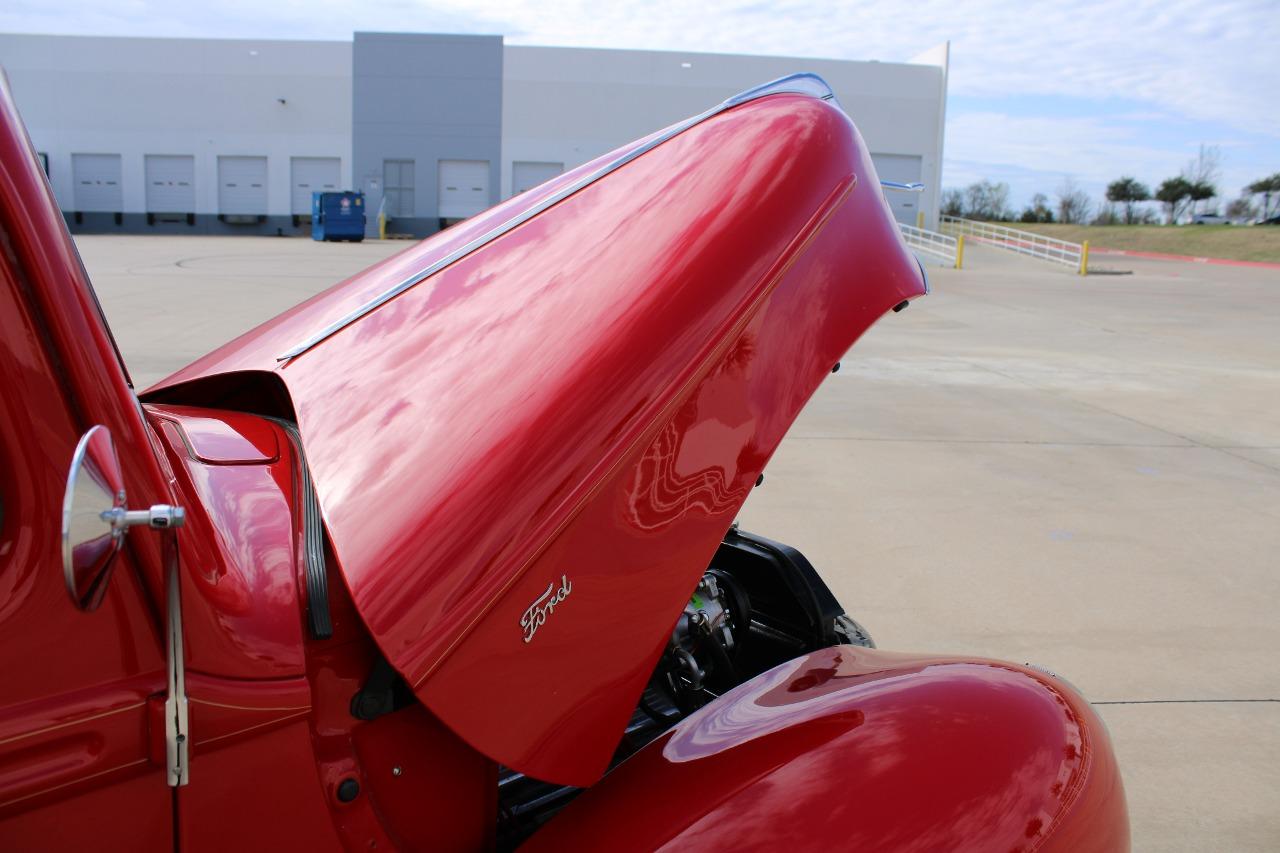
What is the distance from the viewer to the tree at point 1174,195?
55188mm

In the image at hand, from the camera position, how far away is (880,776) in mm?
1433

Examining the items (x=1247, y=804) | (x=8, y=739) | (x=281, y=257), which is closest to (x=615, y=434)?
A: (x=8, y=739)

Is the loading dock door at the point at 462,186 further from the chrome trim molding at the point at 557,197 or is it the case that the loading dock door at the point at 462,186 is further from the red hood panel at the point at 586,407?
the red hood panel at the point at 586,407

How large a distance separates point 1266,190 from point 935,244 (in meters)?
31.2

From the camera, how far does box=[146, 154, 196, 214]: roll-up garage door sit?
40531 mm

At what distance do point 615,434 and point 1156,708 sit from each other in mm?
2649

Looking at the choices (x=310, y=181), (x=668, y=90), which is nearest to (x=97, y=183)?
(x=310, y=181)

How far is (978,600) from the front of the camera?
13.3 feet

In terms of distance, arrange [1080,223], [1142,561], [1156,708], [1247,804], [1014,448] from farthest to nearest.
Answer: [1080,223] → [1014,448] → [1142,561] → [1156,708] → [1247,804]

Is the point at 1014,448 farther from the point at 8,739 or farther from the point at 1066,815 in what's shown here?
the point at 8,739

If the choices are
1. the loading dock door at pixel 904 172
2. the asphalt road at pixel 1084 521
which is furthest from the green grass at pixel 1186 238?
the asphalt road at pixel 1084 521

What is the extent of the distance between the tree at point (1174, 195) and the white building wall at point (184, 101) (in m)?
43.0

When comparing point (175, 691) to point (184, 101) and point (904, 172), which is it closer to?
point (904, 172)

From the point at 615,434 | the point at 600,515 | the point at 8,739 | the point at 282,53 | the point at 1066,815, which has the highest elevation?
the point at 282,53
